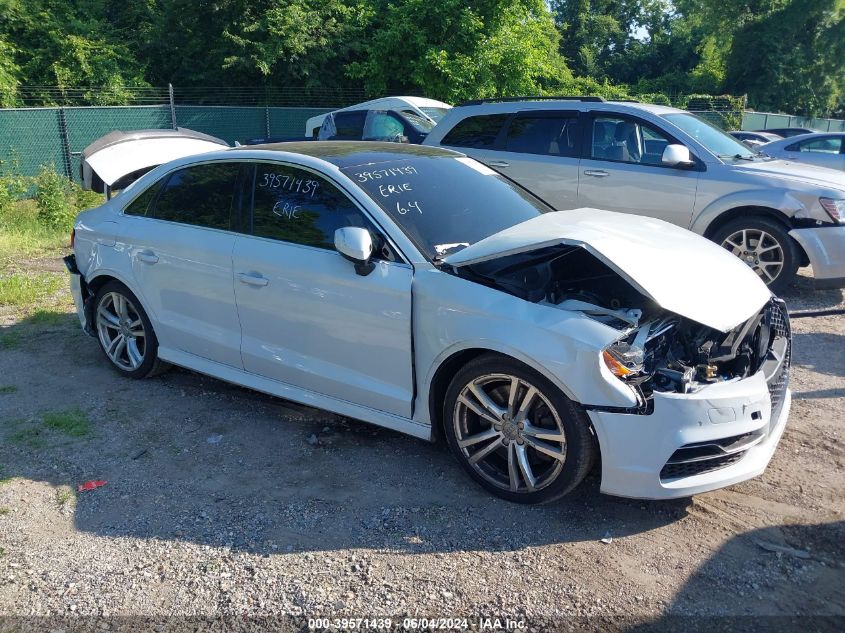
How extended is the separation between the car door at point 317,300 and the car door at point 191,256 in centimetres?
16

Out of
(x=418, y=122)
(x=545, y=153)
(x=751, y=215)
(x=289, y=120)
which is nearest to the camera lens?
(x=751, y=215)

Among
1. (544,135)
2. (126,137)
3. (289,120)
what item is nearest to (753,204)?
(544,135)

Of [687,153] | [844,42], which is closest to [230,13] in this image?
[687,153]

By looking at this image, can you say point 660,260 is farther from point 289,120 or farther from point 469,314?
point 289,120

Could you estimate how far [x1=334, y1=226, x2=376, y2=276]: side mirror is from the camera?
398 centimetres

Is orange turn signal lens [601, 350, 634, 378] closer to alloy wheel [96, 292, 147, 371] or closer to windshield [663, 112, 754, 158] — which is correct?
alloy wheel [96, 292, 147, 371]

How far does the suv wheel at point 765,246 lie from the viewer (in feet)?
23.4

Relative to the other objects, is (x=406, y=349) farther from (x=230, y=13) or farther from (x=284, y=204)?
(x=230, y=13)

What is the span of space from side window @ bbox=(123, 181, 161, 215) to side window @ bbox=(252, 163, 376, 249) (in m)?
1.06

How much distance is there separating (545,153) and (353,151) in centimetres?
402

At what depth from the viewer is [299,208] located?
4.57 m

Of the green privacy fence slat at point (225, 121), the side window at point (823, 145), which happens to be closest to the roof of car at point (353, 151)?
the side window at point (823, 145)

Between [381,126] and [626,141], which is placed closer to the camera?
[626,141]

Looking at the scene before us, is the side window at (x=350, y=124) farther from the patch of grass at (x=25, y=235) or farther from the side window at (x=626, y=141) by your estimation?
the side window at (x=626, y=141)
